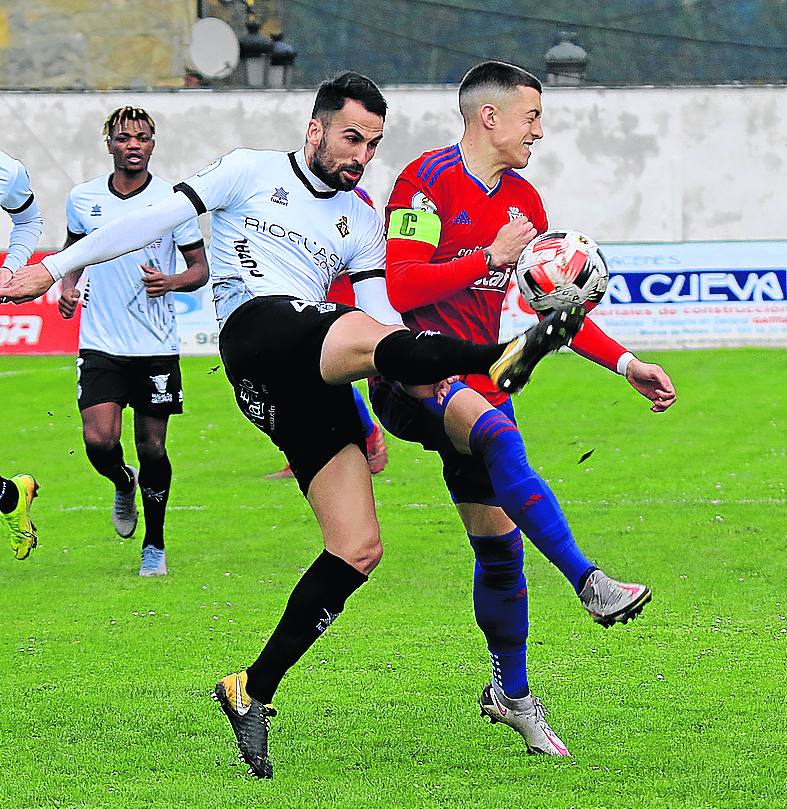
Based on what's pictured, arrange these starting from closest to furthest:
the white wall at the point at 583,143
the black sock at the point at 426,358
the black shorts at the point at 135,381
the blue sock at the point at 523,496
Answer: the black sock at the point at 426,358, the blue sock at the point at 523,496, the black shorts at the point at 135,381, the white wall at the point at 583,143

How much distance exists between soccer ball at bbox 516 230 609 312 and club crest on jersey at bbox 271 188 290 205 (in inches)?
36.4

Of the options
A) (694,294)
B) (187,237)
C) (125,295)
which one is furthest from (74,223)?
(694,294)

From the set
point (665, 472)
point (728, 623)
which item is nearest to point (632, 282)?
point (665, 472)

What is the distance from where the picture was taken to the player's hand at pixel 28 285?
4.73 m

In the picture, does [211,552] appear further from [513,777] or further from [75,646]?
[513,777]

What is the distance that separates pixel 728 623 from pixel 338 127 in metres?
3.21

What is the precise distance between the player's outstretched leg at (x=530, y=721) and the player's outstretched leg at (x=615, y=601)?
0.80 m

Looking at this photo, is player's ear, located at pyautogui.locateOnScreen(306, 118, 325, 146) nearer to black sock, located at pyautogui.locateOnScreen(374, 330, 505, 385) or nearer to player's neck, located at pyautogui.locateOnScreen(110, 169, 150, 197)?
black sock, located at pyautogui.locateOnScreen(374, 330, 505, 385)

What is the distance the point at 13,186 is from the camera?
738 centimetres

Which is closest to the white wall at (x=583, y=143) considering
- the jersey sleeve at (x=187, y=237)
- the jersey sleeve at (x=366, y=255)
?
the jersey sleeve at (x=187, y=237)

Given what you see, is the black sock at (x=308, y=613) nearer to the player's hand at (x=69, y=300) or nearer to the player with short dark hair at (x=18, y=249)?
the player with short dark hair at (x=18, y=249)

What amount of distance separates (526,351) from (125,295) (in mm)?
4773

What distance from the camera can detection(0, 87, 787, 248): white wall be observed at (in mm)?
27797

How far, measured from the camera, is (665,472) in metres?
11.9
